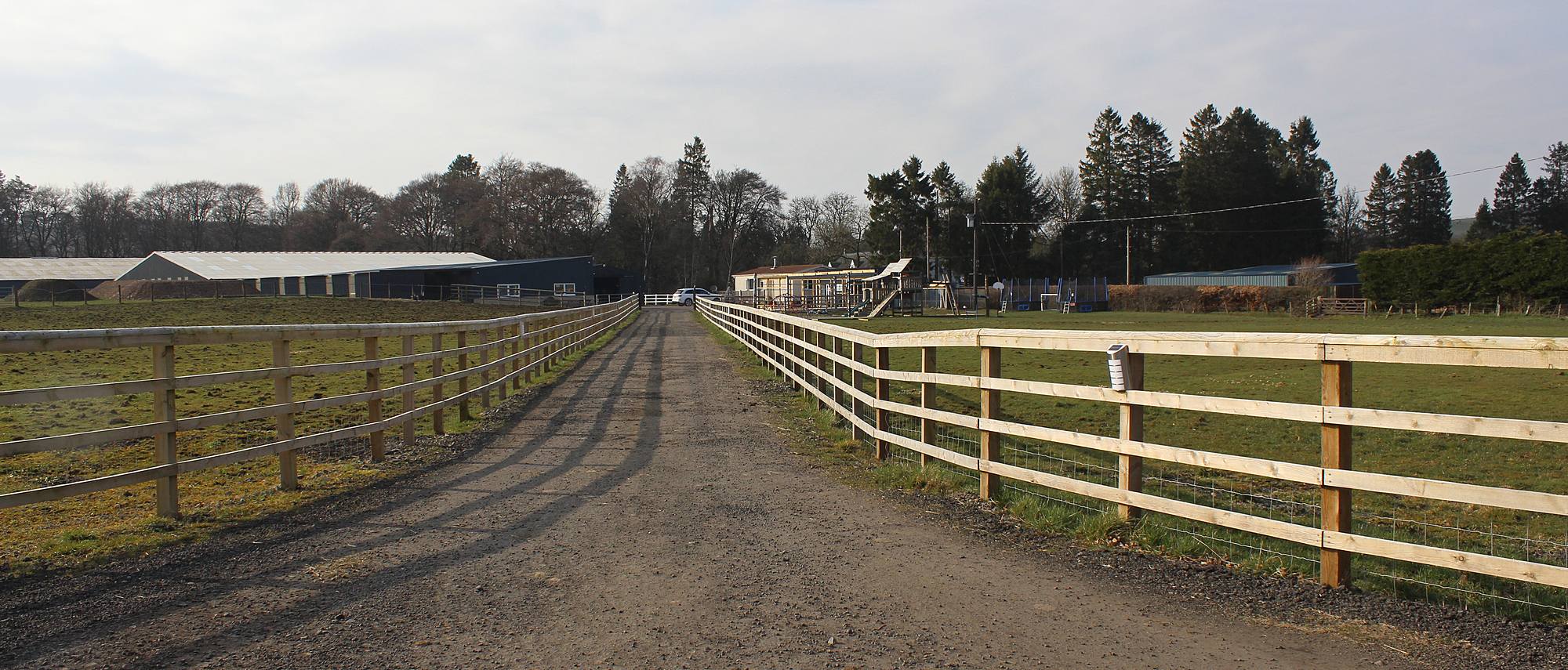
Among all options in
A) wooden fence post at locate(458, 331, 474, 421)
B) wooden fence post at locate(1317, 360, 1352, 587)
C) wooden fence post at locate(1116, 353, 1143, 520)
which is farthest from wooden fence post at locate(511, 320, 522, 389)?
wooden fence post at locate(1317, 360, 1352, 587)

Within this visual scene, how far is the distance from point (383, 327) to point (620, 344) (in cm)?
1778

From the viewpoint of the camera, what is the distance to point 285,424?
6.52 meters

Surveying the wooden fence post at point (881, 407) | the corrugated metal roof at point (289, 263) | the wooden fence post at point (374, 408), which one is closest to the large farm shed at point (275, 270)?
the corrugated metal roof at point (289, 263)

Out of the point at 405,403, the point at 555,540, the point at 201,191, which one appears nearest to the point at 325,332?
the point at 405,403

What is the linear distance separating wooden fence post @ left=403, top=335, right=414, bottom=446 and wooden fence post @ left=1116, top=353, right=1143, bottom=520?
5629 millimetres

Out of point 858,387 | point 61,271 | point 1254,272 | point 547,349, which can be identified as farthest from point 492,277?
point 858,387

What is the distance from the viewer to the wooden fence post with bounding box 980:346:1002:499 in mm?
6086

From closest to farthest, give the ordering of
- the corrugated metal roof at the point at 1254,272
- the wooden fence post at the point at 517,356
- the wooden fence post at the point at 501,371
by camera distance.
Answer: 1. the wooden fence post at the point at 501,371
2. the wooden fence post at the point at 517,356
3. the corrugated metal roof at the point at 1254,272

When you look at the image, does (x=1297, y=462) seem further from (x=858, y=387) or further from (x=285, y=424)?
(x=285, y=424)

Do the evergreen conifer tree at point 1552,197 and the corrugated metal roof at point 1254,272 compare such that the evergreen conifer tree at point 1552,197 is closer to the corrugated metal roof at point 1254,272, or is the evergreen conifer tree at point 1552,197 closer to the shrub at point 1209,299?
the corrugated metal roof at point 1254,272

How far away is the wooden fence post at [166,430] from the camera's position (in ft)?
18.0

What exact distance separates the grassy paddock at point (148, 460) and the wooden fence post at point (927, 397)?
3807 millimetres

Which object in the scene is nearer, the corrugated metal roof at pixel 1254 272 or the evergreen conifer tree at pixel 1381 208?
the corrugated metal roof at pixel 1254 272

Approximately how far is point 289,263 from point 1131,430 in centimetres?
6760
